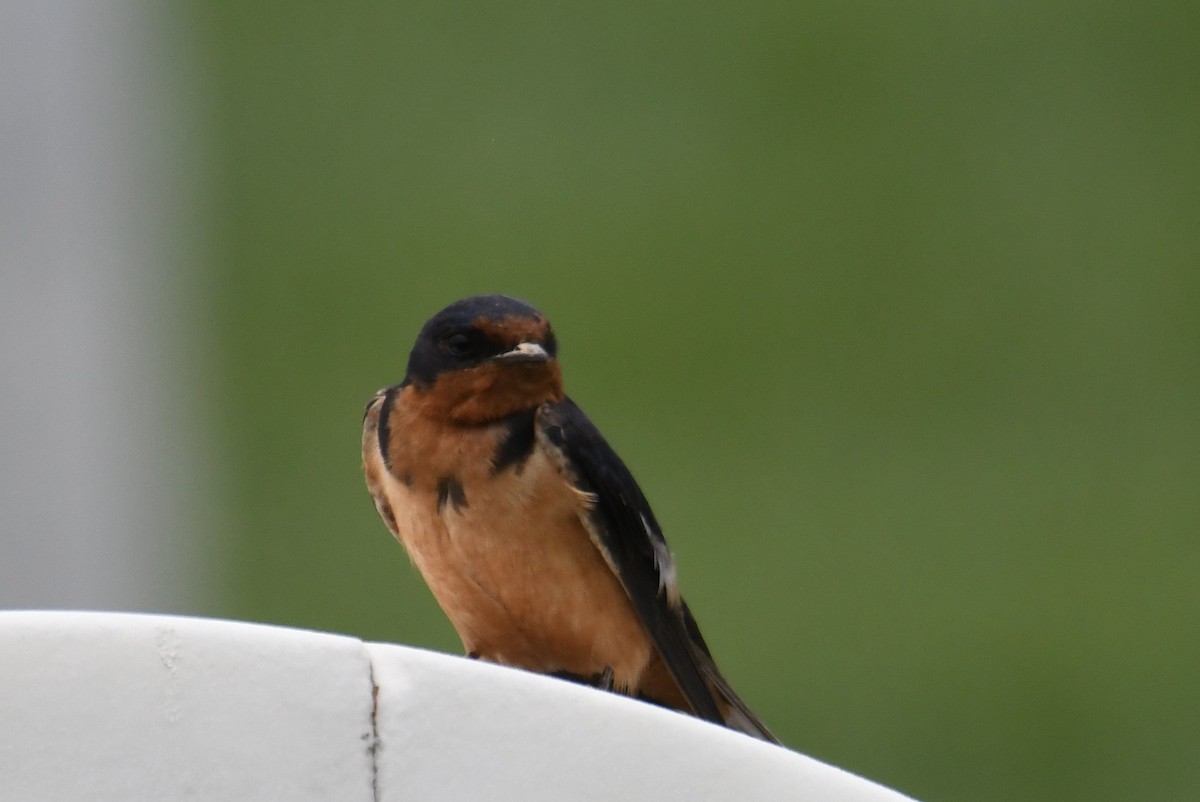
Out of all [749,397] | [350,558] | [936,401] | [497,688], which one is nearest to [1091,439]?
[936,401]

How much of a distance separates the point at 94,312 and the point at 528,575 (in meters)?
2.77

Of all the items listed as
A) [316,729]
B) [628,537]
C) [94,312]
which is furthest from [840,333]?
[316,729]

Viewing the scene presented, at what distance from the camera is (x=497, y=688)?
104cm

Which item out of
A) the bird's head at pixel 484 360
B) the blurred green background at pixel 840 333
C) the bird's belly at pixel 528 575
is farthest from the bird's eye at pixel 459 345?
the blurred green background at pixel 840 333

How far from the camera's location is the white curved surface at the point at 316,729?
3.26 ft

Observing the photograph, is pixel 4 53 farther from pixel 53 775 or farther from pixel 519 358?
pixel 53 775

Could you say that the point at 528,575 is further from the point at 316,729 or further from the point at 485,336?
the point at 316,729

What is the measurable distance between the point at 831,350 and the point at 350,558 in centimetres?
109

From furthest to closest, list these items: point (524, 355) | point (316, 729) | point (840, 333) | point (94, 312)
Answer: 1. point (94, 312)
2. point (840, 333)
3. point (524, 355)
4. point (316, 729)

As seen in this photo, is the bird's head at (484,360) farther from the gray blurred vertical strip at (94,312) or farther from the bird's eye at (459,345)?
the gray blurred vertical strip at (94,312)

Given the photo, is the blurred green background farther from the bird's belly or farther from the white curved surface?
the white curved surface

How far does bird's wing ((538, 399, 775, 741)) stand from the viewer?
1765 mm

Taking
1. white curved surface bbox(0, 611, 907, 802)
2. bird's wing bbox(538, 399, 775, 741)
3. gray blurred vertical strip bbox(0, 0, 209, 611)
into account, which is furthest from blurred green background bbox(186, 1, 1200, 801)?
white curved surface bbox(0, 611, 907, 802)

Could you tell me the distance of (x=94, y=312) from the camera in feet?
14.0
